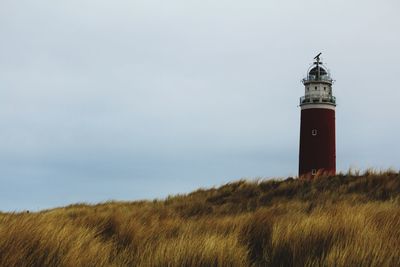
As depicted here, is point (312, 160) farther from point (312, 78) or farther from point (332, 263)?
point (332, 263)

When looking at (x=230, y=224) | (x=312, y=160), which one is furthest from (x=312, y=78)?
(x=230, y=224)

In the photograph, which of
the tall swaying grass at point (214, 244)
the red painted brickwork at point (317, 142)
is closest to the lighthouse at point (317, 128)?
the red painted brickwork at point (317, 142)

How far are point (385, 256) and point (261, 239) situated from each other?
1337 millimetres

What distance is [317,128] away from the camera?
97.5 feet

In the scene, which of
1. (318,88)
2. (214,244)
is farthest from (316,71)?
(214,244)

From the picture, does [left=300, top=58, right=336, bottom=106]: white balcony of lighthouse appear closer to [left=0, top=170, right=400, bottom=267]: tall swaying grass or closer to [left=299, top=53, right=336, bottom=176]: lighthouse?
[left=299, top=53, right=336, bottom=176]: lighthouse

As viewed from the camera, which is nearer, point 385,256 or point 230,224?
point 385,256

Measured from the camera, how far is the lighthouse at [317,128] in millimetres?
29328

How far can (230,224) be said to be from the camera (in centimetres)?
574

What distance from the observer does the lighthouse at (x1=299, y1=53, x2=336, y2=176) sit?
2933 centimetres

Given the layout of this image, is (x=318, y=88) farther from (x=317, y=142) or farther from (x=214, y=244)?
(x=214, y=244)

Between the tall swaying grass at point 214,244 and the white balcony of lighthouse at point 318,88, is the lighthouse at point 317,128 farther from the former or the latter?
the tall swaying grass at point 214,244

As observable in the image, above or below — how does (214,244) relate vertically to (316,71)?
below

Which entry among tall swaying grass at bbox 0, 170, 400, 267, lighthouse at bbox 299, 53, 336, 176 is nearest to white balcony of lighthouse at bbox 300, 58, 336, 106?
lighthouse at bbox 299, 53, 336, 176
